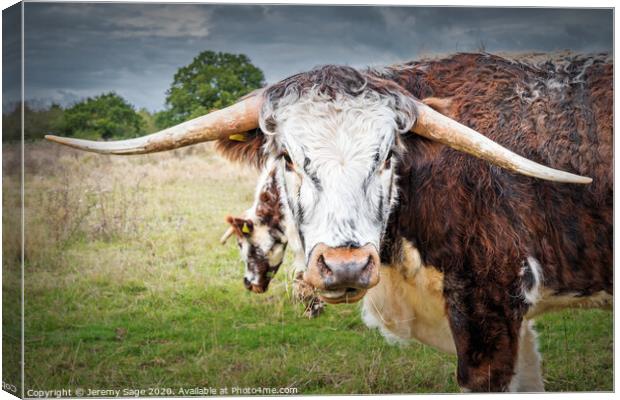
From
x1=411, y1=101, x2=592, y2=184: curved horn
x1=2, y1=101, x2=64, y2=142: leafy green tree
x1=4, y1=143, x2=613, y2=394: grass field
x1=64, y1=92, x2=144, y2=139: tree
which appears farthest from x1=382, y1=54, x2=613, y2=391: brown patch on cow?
x1=2, y1=101, x2=64, y2=142: leafy green tree

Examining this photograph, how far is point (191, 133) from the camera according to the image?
5.55 m

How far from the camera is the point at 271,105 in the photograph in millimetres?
5570

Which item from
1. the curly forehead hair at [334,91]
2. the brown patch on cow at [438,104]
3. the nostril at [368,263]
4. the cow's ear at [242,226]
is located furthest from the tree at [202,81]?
the nostril at [368,263]

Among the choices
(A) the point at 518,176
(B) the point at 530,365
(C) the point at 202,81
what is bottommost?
(B) the point at 530,365

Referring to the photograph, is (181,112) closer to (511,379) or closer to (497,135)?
(497,135)

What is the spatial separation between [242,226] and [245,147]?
717mm

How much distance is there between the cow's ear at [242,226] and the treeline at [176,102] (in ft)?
2.71

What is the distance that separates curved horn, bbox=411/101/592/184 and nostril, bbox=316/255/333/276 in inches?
48.0

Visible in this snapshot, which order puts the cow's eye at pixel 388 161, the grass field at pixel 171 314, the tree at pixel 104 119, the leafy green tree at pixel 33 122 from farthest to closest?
1. the tree at pixel 104 119
2. the grass field at pixel 171 314
3. the leafy green tree at pixel 33 122
4. the cow's eye at pixel 388 161

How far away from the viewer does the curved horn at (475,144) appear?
214 inches

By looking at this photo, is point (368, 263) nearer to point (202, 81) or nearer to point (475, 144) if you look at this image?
point (475, 144)

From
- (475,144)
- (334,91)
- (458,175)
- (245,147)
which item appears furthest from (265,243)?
(475,144)

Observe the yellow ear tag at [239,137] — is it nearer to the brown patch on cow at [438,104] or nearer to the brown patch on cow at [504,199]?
the brown patch on cow at [504,199]

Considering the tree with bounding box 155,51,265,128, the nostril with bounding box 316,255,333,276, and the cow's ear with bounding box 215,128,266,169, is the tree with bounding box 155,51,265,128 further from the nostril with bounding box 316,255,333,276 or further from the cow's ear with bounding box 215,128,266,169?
the nostril with bounding box 316,255,333,276
